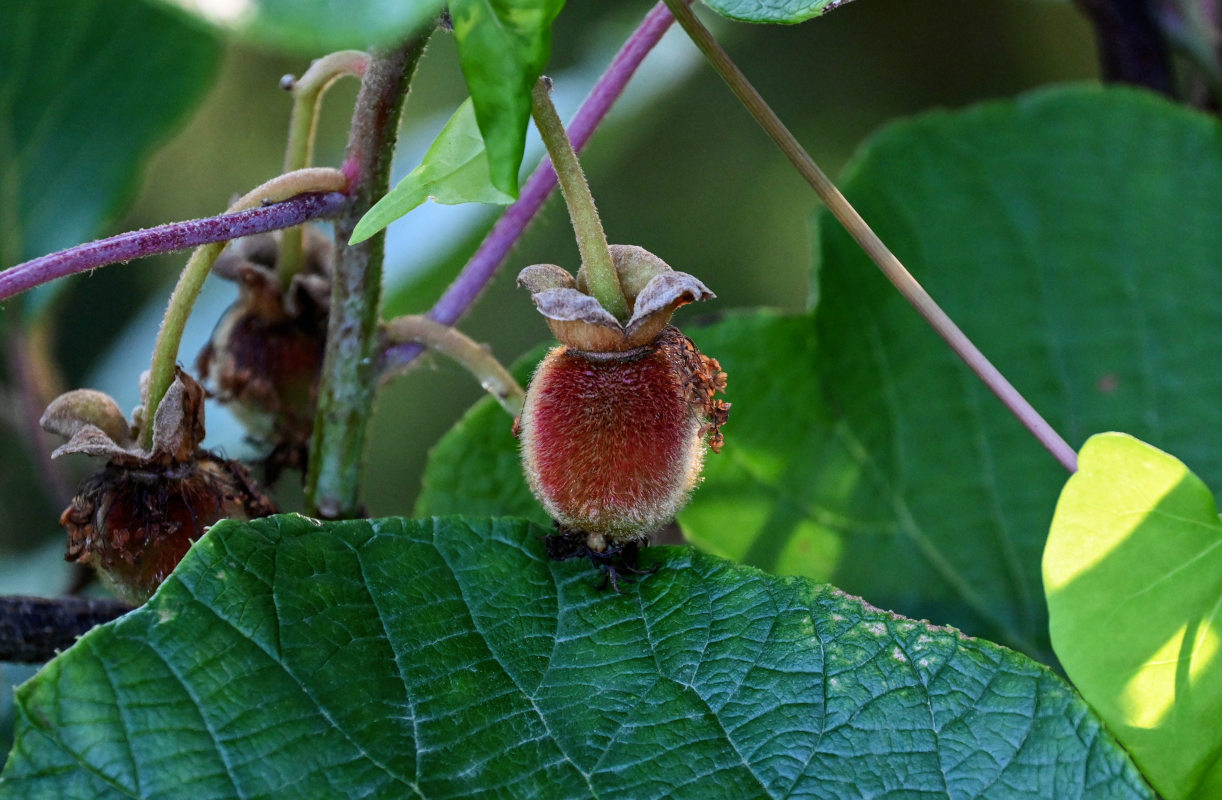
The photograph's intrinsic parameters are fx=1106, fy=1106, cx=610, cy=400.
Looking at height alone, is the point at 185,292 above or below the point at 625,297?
above

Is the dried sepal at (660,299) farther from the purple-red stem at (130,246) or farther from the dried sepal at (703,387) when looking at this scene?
the purple-red stem at (130,246)

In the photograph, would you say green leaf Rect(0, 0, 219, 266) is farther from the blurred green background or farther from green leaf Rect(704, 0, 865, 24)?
green leaf Rect(704, 0, 865, 24)

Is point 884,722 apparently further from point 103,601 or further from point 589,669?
point 103,601

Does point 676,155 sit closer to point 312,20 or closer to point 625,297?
point 625,297

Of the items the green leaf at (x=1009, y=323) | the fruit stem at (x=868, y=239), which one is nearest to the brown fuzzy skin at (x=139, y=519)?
the fruit stem at (x=868, y=239)

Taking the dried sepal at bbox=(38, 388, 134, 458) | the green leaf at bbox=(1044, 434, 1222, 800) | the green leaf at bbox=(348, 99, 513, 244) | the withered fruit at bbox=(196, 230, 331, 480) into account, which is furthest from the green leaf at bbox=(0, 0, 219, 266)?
the green leaf at bbox=(1044, 434, 1222, 800)

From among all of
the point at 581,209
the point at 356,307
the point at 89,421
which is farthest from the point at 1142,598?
the point at 89,421
